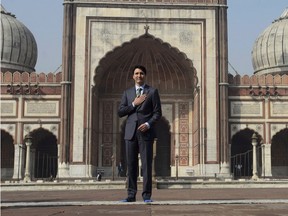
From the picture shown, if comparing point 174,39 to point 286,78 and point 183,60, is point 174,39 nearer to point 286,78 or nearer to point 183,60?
point 183,60

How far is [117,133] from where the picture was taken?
22.9 meters

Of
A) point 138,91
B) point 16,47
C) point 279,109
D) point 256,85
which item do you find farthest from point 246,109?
point 138,91

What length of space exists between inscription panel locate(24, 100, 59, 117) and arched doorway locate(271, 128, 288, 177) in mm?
9444

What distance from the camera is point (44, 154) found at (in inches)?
915

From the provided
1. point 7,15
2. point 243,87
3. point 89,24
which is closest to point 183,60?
point 243,87

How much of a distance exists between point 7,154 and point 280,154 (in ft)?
39.1

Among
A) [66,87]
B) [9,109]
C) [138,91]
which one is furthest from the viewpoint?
[9,109]

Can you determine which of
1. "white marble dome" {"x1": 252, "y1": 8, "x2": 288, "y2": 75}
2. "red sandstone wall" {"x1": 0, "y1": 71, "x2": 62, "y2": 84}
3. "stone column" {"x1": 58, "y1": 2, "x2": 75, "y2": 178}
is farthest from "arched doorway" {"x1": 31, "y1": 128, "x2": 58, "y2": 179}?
"white marble dome" {"x1": 252, "y1": 8, "x2": 288, "y2": 75}

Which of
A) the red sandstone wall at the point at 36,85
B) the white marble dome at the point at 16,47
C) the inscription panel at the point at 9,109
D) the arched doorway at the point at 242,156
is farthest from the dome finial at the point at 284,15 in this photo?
the inscription panel at the point at 9,109

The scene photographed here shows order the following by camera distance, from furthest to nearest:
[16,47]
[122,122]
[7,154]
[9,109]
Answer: [16,47] → [122,122] → [7,154] → [9,109]

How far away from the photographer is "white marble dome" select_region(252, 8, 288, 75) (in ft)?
84.6

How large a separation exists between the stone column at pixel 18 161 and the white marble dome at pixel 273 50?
12.7 meters

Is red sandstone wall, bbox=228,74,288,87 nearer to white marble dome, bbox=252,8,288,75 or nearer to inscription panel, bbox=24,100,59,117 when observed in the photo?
white marble dome, bbox=252,8,288,75

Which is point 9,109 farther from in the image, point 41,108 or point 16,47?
point 16,47
